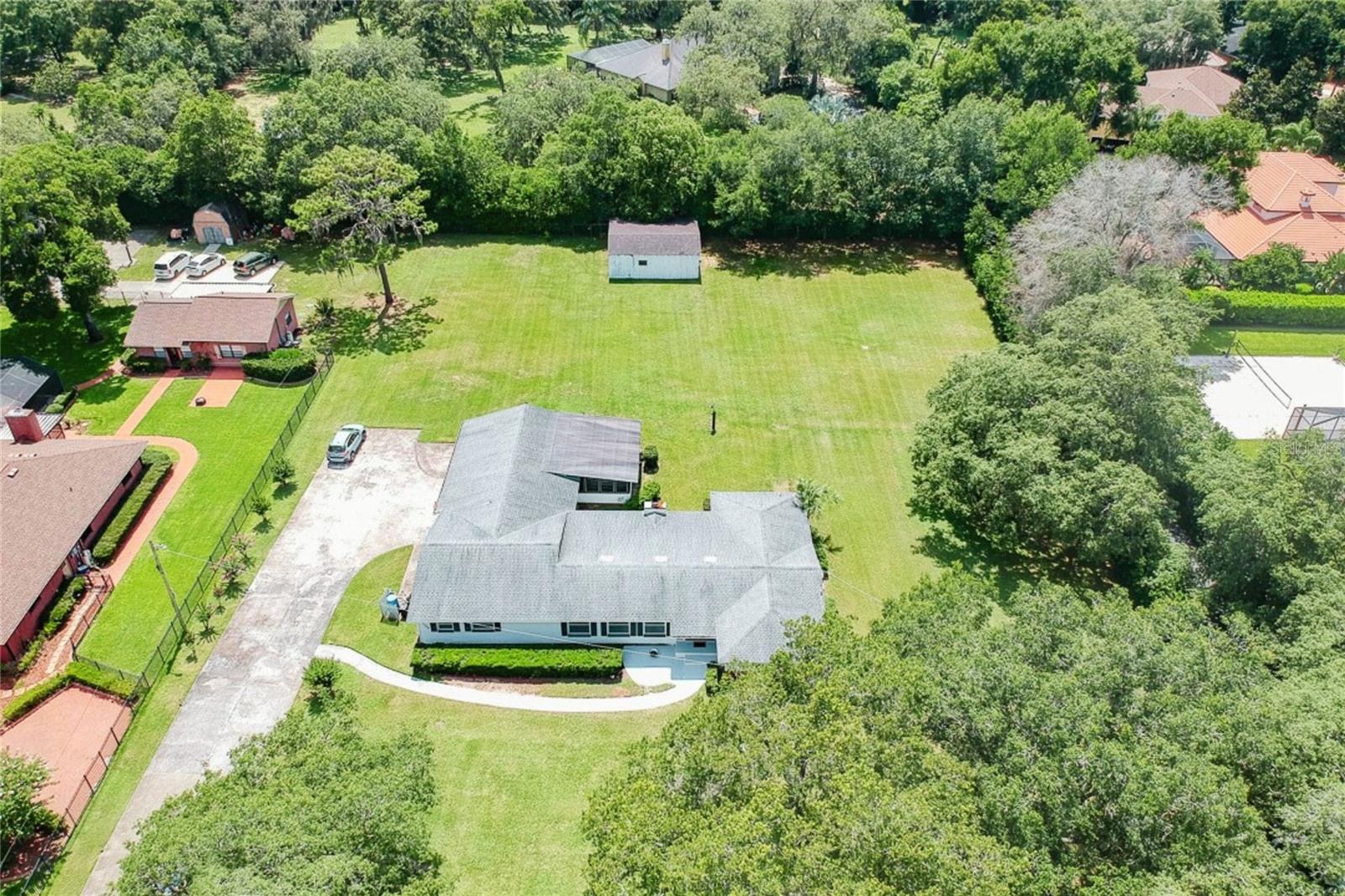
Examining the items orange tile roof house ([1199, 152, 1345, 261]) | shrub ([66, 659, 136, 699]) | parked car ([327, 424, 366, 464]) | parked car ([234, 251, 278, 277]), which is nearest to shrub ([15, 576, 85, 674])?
shrub ([66, 659, 136, 699])

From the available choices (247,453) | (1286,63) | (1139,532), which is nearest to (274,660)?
(247,453)

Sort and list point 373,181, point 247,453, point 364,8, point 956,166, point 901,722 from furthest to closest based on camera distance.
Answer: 1. point 364,8
2. point 956,166
3. point 373,181
4. point 247,453
5. point 901,722

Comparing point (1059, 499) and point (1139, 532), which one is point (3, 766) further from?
point (1139, 532)

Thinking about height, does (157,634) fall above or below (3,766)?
below

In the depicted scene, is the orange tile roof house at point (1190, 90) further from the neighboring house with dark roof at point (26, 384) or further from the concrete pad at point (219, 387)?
the neighboring house with dark roof at point (26, 384)

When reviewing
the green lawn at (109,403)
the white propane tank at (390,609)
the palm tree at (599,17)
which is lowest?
the white propane tank at (390,609)

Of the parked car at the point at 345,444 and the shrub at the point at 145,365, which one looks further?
the shrub at the point at 145,365

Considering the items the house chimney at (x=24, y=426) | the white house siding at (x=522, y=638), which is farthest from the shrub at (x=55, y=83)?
the white house siding at (x=522, y=638)
